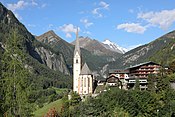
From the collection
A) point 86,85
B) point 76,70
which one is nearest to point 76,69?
point 76,70

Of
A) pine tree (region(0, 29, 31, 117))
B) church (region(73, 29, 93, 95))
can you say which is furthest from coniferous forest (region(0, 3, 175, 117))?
church (region(73, 29, 93, 95))

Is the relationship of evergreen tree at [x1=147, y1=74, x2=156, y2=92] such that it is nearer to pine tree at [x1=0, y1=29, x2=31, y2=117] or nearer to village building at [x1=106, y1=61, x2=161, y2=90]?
village building at [x1=106, y1=61, x2=161, y2=90]

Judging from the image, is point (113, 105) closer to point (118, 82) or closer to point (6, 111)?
point (118, 82)

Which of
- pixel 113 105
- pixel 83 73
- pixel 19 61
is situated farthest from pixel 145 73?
pixel 19 61

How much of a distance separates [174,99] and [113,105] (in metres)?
12.9

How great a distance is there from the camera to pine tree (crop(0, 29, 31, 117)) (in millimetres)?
27094

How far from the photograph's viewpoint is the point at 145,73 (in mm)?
84438

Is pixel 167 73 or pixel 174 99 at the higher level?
pixel 167 73

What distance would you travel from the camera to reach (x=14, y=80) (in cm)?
2711

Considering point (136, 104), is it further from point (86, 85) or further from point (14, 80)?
point (14, 80)

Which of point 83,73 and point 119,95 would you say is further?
point 83,73

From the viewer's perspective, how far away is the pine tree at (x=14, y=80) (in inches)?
1067

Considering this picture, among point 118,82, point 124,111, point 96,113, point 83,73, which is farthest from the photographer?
point 83,73

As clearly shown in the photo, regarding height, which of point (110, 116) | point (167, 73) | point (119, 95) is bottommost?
point (110, 116)
